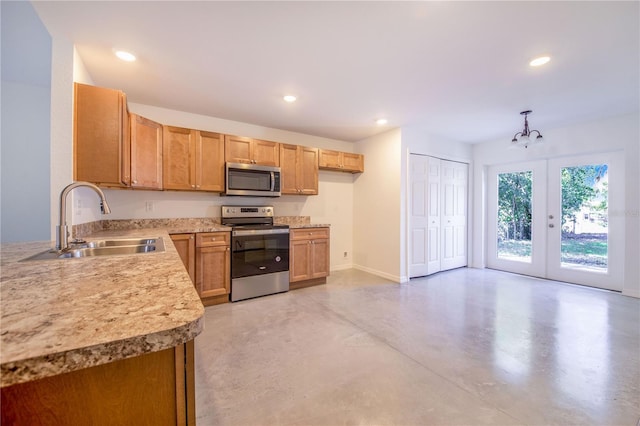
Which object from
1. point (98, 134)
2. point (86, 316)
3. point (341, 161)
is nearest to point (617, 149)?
point (341, 161)

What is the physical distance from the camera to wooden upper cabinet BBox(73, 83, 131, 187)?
2.00m

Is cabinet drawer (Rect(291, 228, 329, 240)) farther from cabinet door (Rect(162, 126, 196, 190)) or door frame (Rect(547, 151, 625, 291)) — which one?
door frame (Rect(547, 151, 625, 291))

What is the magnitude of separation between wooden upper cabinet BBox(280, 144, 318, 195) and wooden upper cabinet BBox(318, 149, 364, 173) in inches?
6.2

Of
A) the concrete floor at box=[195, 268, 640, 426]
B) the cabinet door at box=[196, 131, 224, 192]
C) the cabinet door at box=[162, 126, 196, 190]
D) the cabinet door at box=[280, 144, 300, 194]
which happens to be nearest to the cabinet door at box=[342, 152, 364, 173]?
the cabinet door at box=[280, 144, 300, 194]

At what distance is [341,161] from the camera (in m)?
4.40

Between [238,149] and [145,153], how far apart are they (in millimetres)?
1080

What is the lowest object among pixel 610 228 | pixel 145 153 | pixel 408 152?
pixel 610 228

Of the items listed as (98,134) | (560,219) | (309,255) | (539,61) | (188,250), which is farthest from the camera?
(560,219)

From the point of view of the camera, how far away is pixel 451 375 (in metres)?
1.82

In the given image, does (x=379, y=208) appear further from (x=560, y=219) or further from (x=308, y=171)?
(x=560, y=219)

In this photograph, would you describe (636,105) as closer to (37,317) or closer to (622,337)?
(622,337)

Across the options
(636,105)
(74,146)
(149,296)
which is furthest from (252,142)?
(636,105)

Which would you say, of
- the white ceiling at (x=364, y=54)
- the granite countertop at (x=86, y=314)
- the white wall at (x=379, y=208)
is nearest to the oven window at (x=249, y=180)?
the white ceiling at (x=364, y=54)

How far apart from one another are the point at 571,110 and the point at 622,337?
2626 millimetres
